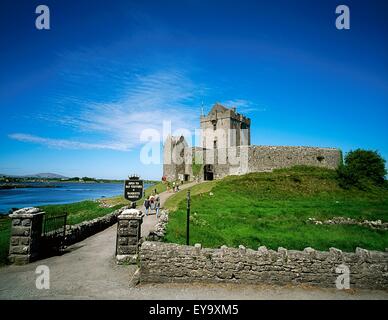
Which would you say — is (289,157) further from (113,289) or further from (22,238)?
(22,238)

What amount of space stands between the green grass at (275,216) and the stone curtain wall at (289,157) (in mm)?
7608

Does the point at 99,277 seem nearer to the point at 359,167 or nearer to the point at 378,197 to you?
the point at 378,197

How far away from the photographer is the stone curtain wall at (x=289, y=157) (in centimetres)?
3922

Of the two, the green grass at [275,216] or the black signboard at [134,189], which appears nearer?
the black signboard at [134,189]

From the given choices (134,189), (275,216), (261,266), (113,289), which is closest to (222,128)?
(275,216)

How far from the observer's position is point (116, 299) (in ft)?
20.4

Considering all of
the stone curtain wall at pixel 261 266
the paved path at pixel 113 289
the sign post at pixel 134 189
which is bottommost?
the paved path at pixel 113 289

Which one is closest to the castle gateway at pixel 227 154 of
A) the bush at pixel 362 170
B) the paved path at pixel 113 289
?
the bush at pixel 362 170

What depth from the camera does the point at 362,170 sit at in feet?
113

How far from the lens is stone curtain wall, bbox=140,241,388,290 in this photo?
707 cm

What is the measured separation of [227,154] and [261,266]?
34579 millimetres

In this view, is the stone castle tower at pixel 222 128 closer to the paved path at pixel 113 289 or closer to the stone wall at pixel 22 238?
the stone wall at pixel 22 238
